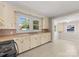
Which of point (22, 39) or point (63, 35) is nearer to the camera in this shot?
point (22, 39)

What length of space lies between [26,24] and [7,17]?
6.82 feet

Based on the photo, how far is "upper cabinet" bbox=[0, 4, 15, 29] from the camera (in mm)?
4268

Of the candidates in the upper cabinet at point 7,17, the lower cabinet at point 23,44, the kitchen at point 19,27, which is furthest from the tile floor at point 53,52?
the upper cabinet at point 7,17

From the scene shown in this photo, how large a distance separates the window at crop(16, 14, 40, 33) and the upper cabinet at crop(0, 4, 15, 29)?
706 millimetres

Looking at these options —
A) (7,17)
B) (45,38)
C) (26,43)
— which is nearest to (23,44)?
(26,43)

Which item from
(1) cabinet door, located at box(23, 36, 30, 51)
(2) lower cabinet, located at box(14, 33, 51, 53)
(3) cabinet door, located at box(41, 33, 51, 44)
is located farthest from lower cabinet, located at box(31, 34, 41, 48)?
(3) cabinet door, located at box(41, 33, 51, 44)

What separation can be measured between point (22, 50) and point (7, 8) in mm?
1767

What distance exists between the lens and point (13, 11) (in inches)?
200

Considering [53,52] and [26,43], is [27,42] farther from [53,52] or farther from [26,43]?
[53,52]

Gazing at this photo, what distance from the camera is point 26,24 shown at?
21.7 ft

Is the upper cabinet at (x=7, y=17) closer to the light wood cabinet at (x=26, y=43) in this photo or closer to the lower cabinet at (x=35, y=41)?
the light wood cabinet at (x=26, y=43)

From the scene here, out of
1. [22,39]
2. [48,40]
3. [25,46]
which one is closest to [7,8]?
[22,39]

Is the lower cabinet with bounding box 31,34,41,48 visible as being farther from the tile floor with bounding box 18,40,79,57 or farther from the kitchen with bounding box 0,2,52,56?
the tile floor with bounding box 18,40,79,57

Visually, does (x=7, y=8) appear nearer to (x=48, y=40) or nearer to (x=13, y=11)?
(x=13, y=11)
